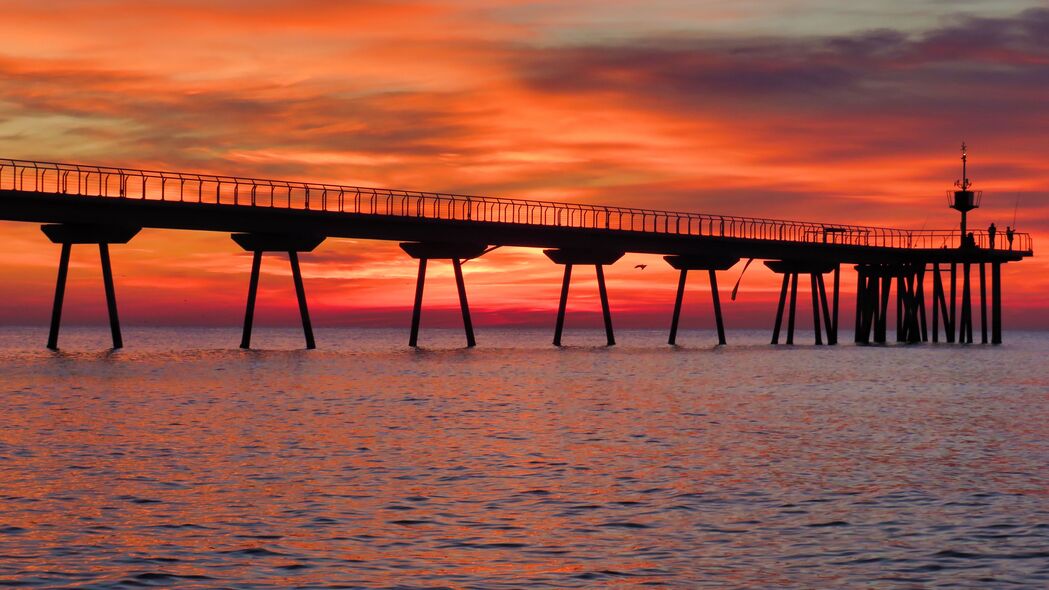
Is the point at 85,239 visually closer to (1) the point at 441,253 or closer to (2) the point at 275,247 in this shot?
(2) the point at 275,247

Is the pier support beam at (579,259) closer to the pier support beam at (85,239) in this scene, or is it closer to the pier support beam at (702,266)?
the pier support beam at (702,266)

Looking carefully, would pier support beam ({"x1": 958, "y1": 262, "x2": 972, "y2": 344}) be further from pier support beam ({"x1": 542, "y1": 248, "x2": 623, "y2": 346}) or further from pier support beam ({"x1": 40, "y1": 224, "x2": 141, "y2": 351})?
pier support beam ({"x1": 40, "y1": 224, "x2": 141, "y2": 351})

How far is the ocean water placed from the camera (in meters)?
16.4

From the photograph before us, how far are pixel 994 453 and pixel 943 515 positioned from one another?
34.8 feet

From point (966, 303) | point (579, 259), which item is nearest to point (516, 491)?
point (579, 259)

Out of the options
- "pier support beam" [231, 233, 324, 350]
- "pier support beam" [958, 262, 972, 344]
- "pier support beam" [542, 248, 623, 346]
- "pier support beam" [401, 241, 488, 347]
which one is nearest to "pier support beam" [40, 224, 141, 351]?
"pier support beam" [231, 233, 324, 350]

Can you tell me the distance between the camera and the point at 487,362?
3438 inches

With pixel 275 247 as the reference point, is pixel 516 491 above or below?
below

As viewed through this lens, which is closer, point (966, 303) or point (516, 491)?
point (516, 491)

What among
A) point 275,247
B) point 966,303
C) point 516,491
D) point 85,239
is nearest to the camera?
point 516,491

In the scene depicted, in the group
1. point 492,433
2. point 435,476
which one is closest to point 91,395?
point 492,433

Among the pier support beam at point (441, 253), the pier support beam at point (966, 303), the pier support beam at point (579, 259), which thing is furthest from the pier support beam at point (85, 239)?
the pier support beam at point (966, 303)

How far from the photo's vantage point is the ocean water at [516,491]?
16359mm

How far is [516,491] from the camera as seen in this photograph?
22.9 metres
